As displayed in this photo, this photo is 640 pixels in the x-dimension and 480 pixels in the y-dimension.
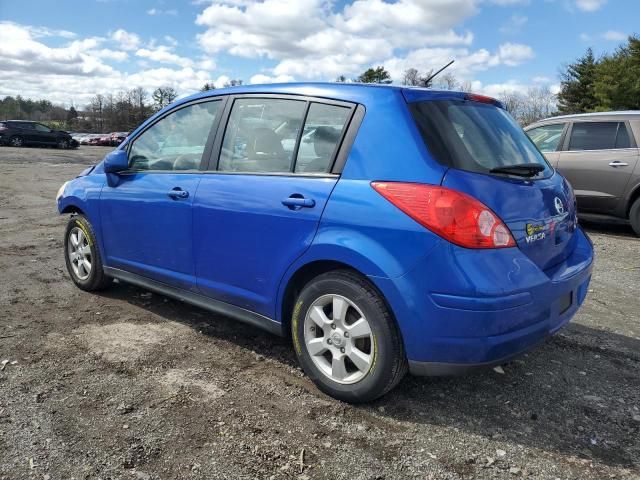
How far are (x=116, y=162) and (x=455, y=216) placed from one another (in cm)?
283

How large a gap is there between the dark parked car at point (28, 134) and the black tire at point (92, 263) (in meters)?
31.4

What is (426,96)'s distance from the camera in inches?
117

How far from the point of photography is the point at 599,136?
318 inches

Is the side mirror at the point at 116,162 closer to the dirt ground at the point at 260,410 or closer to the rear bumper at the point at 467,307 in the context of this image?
the dirt ground at the point at 260,410

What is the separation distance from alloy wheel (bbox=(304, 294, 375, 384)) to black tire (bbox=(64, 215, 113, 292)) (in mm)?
2409

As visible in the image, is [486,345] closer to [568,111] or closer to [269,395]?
Result: [269,395]

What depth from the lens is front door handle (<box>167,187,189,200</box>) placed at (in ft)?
12.0

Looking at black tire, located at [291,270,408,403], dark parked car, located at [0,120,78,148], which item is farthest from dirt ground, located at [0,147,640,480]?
dark parked car, located at [0,120,78,148]

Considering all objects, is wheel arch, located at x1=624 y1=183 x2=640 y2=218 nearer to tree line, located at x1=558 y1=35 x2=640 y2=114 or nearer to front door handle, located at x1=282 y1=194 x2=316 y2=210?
front door handle, located at x1=282 y1=194 x2=316 y2=210

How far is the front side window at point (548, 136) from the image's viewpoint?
8.55 m

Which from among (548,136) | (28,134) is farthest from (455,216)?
(28,134)

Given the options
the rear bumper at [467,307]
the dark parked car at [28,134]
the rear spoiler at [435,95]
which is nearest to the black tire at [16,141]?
the dark parked car at [28,134]

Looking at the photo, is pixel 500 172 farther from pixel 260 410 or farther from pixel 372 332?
pixel 260 410

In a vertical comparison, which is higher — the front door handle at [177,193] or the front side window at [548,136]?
the front side window at [548,136]
